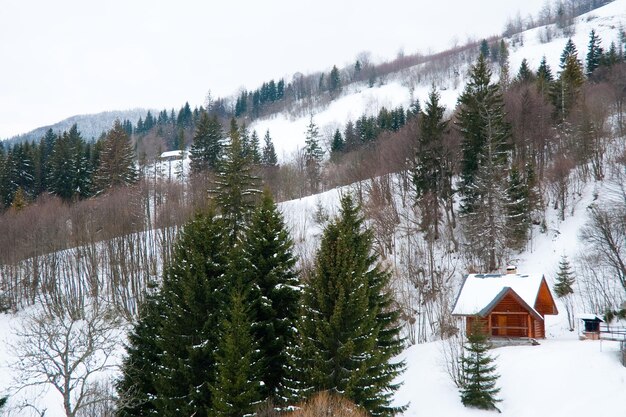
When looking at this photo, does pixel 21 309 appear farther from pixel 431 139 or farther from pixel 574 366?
pixel 574 366

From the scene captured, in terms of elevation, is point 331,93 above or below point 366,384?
above

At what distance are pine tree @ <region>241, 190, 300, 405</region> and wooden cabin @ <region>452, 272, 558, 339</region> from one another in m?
13.4

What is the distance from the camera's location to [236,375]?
13977 mm

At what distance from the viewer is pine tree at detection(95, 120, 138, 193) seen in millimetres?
51156

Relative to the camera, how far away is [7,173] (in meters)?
57.2

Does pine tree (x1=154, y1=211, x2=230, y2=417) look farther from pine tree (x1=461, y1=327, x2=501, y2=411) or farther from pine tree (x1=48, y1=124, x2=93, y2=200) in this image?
pine tree (x1=48, y1=124, x2=93, y2=200)

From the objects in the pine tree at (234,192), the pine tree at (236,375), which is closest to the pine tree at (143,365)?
the pine tree at (236,375)

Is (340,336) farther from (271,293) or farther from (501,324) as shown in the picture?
(501,324)

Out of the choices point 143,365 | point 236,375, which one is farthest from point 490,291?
point 143,365

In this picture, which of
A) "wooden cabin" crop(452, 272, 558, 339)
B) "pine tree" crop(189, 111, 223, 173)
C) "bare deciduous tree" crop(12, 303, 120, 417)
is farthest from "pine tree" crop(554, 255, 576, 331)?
→ "pine tree" crop(189, 111, 223, 173)

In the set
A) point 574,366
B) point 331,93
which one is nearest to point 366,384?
point 574,366

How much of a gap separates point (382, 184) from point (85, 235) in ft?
95.1

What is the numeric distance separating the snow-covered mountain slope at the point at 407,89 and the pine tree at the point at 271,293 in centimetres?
7296

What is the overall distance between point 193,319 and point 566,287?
26064mm
